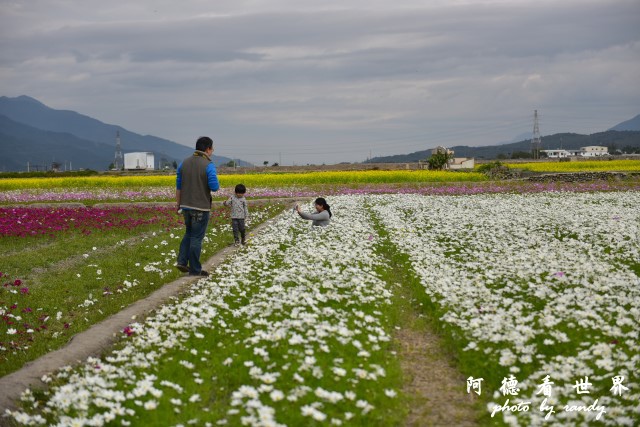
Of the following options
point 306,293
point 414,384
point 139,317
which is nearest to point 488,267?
point 306,293

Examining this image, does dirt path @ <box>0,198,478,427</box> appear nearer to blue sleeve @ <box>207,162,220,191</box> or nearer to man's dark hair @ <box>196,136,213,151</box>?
blue sleeve @ <box>207,162,220,191</box>

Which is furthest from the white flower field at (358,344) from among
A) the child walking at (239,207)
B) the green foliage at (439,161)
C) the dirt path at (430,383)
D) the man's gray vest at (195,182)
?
the green foliage at (439,161)

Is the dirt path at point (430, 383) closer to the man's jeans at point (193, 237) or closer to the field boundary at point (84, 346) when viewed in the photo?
the field boundary at point (84, 346)

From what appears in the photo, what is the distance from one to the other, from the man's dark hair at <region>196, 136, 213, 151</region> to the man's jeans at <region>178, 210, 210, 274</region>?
1.36 meters

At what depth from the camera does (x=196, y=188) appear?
13.2 metres

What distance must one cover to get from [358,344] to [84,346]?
3874 millimetres

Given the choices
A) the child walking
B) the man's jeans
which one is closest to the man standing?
the man's jeans

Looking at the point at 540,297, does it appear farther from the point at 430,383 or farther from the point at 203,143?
the point at 203,143

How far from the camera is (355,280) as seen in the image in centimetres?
1171

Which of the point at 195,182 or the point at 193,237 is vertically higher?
the point at 195,182

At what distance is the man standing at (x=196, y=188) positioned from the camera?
13.2 m

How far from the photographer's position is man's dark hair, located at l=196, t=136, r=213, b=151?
13289 mm

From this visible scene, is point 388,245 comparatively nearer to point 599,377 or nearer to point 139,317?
point 139,317

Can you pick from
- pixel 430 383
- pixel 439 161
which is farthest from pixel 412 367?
pixel 439 161
